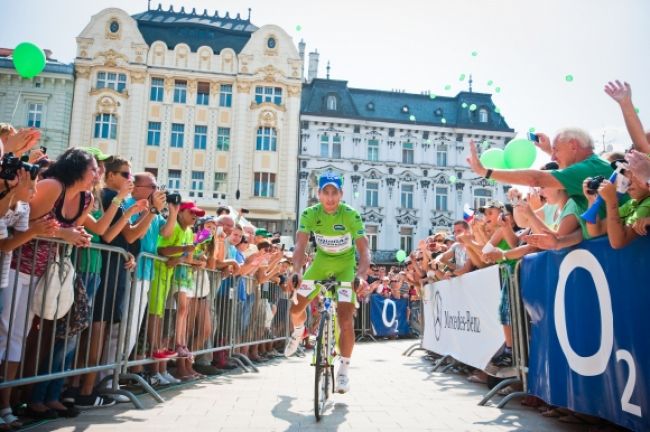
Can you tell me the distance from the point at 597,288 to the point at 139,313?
4.62 meters

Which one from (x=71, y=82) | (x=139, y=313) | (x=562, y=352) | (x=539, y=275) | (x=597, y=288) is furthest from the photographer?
(x=71, y=82)

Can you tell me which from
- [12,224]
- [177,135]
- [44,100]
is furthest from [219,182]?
[12,224]

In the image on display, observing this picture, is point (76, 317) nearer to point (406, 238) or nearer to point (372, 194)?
Result: point (372, 194)

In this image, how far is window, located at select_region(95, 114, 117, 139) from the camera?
40.1m

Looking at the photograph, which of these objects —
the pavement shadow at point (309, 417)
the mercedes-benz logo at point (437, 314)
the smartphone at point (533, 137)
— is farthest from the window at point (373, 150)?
the pavement shadow at point (309, 417)

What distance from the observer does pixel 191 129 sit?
1624 inches

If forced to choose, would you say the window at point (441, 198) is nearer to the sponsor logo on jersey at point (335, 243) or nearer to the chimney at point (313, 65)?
the chimney at point (313, 65)

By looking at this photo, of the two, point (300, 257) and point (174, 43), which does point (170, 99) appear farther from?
point (300, 257)

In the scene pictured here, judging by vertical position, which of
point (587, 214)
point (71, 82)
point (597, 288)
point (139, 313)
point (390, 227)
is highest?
point (71, 82)

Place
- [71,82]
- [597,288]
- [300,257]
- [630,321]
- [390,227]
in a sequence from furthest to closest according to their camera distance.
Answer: [390,227]
[71,82]
[300,257]
[597,288]
[630,321]

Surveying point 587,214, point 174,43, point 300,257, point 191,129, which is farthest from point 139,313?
point 174,43

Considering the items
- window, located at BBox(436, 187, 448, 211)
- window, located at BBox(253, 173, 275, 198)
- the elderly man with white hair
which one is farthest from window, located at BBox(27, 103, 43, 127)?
the elderly man with white hair

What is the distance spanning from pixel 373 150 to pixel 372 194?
3.64 m

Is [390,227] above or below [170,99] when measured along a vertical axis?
below
